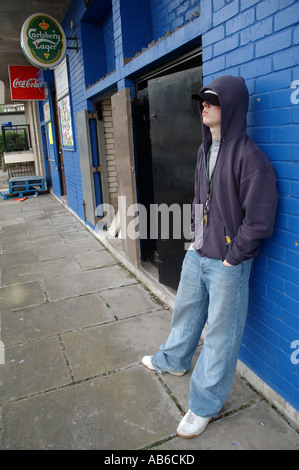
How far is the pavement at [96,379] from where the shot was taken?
2.15 metres

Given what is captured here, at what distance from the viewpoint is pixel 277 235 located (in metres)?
2.12

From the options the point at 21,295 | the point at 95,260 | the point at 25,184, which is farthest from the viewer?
the point at 25,184

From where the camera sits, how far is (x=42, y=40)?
6215 mm

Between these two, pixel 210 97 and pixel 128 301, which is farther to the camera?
pixel 128 301

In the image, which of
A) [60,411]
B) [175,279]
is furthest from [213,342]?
[175,279]

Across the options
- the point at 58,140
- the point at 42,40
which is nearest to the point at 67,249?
the point at 42,40

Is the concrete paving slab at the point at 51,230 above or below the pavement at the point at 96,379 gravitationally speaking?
above

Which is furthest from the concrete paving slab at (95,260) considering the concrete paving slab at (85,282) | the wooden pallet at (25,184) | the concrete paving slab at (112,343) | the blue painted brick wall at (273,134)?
the wooden pallet at (25,184)

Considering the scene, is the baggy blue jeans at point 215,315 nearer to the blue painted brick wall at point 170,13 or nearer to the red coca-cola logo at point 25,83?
the blue painted brick wall at point 170,13

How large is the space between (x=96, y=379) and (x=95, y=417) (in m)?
0.41

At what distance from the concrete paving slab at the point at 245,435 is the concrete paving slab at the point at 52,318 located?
1.70 m

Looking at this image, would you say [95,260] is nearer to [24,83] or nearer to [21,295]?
[21,295]

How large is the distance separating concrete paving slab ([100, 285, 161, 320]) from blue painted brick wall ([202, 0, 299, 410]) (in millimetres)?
1585

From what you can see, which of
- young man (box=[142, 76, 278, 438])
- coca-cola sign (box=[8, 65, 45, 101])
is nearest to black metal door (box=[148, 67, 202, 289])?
young man (box=[142, 76, 278, 438])
